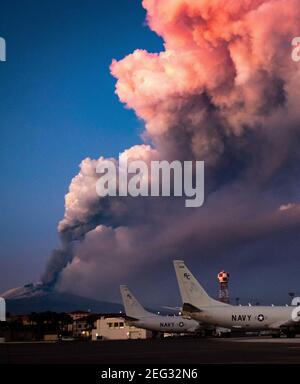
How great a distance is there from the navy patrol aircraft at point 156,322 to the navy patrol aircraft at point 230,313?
58.9 feet

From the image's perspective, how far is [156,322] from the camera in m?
115

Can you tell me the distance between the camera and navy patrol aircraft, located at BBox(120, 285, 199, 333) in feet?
376

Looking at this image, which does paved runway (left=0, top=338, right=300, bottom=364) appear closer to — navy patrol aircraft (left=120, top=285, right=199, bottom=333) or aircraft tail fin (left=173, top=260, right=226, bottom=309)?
aircraft tail fin (left=173, top=260, right=226, bottom=309)

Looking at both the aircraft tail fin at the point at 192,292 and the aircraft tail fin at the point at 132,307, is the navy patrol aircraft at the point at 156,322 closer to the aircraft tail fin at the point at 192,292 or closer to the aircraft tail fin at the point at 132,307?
the aircraft tail fin at the point at 132,307

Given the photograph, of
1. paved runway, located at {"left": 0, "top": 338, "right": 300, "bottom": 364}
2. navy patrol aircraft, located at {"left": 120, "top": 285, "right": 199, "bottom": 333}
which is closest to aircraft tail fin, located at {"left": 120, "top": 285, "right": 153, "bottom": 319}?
navy patrol aircraft, located at {"left": 120, "top": 285, "right": 199, "bottom": 333}

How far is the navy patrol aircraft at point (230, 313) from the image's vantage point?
92037 mm

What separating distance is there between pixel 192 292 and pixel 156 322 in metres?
21.5

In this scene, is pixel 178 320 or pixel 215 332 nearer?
pixel 215 332

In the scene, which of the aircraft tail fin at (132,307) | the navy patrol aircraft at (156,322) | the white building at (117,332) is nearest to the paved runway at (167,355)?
the navy patrol aircraft at (156,322)

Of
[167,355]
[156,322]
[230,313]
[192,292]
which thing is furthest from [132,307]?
[167,355]
